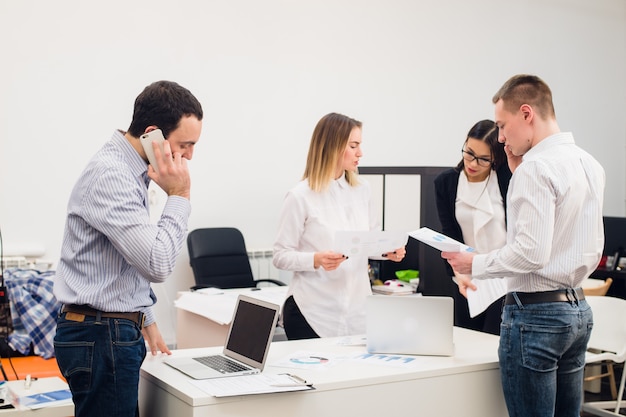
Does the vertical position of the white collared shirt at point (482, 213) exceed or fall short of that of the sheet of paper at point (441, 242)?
it exceeds it

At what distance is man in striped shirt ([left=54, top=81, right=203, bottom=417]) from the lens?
1781mm

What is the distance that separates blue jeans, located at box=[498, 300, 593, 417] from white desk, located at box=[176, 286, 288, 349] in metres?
1.90

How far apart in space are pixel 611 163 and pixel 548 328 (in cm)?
583

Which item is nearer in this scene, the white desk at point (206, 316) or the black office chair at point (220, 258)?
the white desk at point (206, 316)

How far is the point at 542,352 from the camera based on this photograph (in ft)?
7.02

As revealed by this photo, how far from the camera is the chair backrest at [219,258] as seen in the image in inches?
198

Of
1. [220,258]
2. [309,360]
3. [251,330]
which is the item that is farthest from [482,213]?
[220,258]

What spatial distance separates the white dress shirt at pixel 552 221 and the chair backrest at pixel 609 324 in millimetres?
2061

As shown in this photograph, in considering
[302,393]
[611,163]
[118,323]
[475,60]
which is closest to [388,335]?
[302,393]

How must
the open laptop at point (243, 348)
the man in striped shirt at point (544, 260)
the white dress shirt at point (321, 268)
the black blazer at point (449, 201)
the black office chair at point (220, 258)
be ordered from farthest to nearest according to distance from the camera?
the black office chair at point (220, 258) < the black blazer at point (449, 201) < the white dress shirt at point (321, 268) < the open laptop at point (243, 348) < the man in striped shirt at point (544, 260)

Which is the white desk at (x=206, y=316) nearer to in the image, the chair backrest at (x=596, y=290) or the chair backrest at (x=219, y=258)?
the chair backrest at (x=219, y=258)

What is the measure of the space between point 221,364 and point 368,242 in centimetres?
80

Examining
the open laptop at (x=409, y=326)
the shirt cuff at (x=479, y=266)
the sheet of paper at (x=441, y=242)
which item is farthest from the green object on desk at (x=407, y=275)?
the shirt cuff at (x=479, y=266)

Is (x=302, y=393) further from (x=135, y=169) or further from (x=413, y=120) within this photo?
(x=413, y=120)
